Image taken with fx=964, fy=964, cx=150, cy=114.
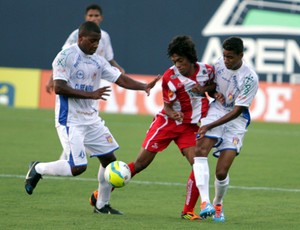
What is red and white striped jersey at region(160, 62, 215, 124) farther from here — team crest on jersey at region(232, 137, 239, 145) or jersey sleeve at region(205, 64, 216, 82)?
team crest on jersey at region(232, 137, 239, 145)

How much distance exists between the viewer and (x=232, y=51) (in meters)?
10.3

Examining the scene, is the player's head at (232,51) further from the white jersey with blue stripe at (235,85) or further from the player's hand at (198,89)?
the player's hand at (198,89)

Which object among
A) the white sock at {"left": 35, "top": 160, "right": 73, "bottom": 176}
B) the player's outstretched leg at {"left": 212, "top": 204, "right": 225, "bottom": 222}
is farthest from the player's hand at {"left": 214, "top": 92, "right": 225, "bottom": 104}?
the white sock at {"left": 35, "top": 160, "right": 73, "bottom": 176}

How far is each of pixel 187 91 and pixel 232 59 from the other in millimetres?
643

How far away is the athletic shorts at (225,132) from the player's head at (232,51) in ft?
1.94

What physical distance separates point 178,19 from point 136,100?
3050mm

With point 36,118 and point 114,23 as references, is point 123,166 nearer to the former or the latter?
point 36,118

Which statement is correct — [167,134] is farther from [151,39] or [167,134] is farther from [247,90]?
[151,39]

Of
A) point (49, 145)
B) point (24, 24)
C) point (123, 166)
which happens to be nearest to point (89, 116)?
point (123, 166)

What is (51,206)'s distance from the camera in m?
11.0

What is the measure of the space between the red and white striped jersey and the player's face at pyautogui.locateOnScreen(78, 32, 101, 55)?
846 millimetres

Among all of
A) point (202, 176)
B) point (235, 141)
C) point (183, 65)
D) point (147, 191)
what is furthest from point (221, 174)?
point (147, 191)

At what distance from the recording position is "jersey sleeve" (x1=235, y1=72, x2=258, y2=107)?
1042 cm

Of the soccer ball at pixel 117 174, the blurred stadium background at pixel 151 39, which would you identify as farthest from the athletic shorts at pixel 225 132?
the blurred stadium background at pixel 151 39
